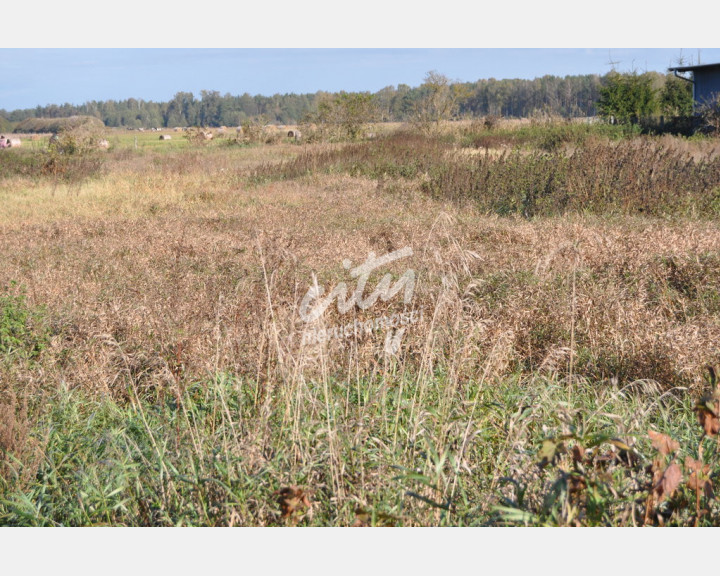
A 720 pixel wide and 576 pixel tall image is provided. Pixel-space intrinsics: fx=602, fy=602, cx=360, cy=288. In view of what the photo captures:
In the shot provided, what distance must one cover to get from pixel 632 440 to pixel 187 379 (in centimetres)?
236

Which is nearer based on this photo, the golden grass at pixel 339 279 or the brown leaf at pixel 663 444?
the brown leaf at pixel 663 444

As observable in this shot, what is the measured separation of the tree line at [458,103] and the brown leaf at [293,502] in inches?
1185

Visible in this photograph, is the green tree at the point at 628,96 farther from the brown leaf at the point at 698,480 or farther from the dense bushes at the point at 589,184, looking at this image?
the brown leaf at the point at 698,480

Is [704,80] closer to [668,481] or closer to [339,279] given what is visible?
[339,279]

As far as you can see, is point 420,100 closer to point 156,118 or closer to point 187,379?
point 187,379

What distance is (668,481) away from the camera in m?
1.75

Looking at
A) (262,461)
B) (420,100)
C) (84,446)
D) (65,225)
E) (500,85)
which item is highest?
(500,85)

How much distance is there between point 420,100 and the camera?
30.5 metres

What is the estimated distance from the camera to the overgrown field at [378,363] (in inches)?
88.0

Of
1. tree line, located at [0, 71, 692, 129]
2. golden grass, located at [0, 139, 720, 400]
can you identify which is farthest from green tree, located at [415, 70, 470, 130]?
golden grass, located at [0, 139, 720, 400]

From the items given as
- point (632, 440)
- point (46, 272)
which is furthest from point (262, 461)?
point (46, 272)

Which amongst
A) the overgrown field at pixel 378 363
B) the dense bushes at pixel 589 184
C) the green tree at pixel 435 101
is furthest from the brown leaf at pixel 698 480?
the green tree at pixel 435 101

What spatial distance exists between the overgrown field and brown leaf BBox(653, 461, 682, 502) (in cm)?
1
